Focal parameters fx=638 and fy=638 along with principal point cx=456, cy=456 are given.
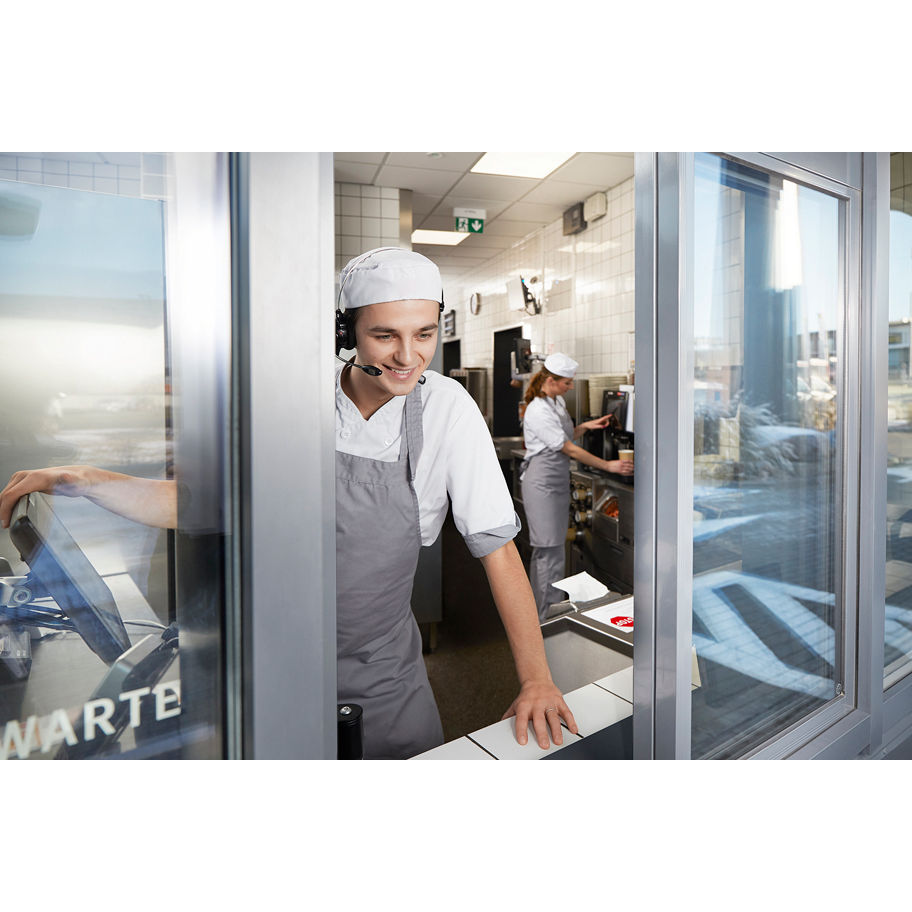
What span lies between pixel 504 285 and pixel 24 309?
239 inches

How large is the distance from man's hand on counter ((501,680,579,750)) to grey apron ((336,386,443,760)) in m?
0.35

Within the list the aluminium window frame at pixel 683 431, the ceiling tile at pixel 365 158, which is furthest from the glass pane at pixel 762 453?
the ceiling tile at pixel 365 158

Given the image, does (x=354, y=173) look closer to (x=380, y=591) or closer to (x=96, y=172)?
(x=380, y=591)

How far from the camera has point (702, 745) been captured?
47.9 inches

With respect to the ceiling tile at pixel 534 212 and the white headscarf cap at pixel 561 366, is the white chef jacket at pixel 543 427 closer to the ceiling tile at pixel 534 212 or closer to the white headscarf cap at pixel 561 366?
the white headscarf cap at pixel 561 366

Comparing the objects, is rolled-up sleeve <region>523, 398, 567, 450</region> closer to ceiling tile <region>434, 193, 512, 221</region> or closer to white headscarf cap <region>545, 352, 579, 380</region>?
white headscarf cap <region>545, 352, 579, 380</region>

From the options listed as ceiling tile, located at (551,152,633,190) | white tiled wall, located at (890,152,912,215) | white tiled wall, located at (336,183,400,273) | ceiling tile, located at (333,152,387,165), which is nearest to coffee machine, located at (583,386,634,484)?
ceiling tile, located at (551,152,633,190)

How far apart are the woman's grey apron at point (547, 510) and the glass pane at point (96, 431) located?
3457 millimetres

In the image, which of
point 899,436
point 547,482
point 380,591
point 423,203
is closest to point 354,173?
point 423,203

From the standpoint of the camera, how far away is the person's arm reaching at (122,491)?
67 centimetres

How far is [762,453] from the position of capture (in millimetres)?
1321
